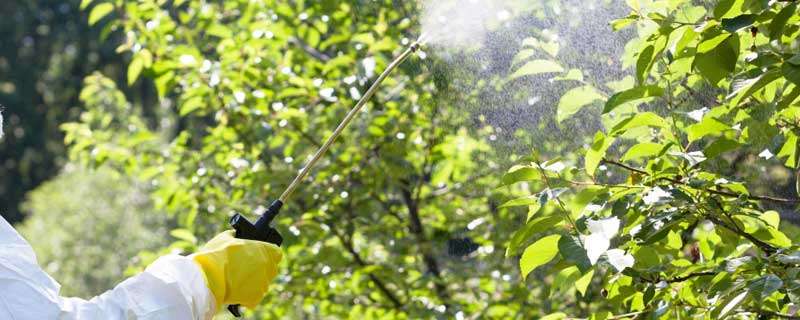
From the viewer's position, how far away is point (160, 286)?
1823 mm

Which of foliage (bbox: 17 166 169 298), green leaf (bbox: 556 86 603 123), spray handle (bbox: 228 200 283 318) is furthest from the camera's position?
foliage (bbox: 17 166 169 298)

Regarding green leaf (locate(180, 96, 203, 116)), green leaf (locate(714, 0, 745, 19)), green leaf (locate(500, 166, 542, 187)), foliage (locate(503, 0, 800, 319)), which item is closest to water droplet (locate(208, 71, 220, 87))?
green leaf (locate(180, 96, 203, 116))

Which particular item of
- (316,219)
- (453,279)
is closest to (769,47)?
(453,279)

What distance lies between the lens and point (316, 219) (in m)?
3.46

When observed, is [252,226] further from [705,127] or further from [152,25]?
[152,25]

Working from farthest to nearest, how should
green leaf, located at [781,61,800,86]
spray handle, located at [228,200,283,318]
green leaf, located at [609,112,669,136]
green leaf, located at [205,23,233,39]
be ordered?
green leaf, located at [205,23,233,39] < spray handle, located at [228,200,283,318] < green leaf, located at [609,112,669,136] < green leaf, located at [781,61,800,86]

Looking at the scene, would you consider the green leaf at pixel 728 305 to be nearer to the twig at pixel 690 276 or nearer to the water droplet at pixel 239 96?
the twig at pixel 690 276

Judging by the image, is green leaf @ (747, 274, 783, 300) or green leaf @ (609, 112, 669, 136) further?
green leaf @ (609, 112, 669, 136)

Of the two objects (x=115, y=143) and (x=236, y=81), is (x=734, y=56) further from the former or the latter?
(x=115, y=143)

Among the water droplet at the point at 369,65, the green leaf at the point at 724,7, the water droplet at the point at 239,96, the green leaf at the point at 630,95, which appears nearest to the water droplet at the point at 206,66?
the water droplet at the point at 239,96

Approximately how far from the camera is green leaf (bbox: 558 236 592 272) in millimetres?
1507

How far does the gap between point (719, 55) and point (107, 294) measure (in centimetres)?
101

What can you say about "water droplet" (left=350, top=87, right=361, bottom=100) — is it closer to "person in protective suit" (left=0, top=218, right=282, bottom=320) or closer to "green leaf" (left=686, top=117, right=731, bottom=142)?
"person in protective suit" (left=0, top=218, right=282, bottom=320)

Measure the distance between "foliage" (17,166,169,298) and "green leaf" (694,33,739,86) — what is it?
13.8m
